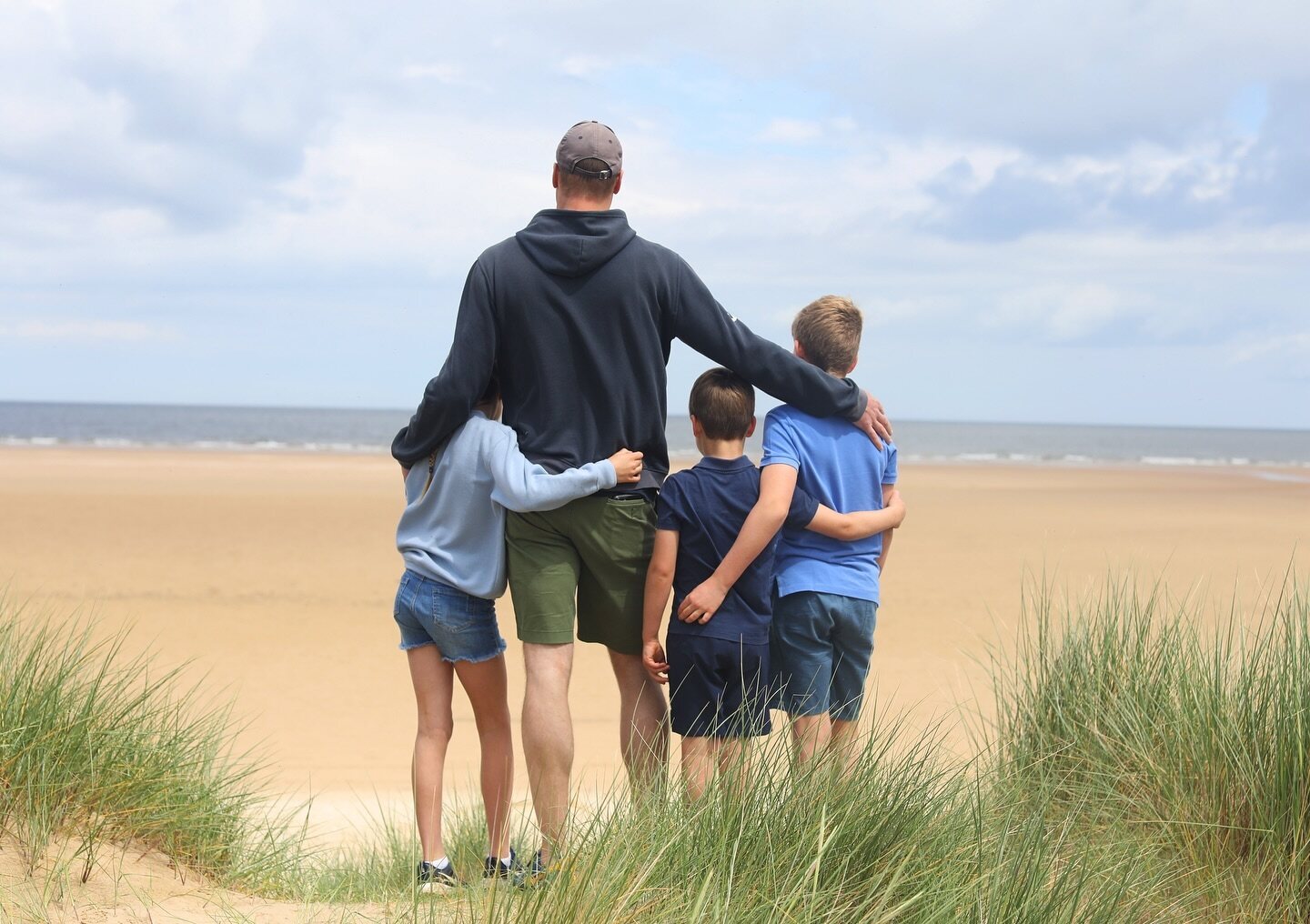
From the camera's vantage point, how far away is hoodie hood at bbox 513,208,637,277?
3074mm

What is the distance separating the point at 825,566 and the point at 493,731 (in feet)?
3.60

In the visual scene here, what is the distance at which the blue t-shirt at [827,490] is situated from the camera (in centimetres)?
333

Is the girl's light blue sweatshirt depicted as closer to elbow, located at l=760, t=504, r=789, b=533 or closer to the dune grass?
elbow, located at l=760, t=504, r=789, b=533

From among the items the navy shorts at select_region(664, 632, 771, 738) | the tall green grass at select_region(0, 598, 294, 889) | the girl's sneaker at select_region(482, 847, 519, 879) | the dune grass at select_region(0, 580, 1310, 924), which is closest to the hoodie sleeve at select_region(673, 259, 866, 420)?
the navy shorts at select_region(664, 632, 771, 738)

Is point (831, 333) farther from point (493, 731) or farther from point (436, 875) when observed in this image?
point (436, 875)

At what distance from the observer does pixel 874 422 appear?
3.44 metres

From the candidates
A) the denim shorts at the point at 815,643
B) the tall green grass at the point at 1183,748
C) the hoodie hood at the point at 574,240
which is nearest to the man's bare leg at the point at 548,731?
the denim shorts at the point at 815,643

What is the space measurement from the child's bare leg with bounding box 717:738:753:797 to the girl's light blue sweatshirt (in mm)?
778

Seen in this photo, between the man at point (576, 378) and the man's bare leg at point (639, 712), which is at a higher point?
the man at point (576, 378)

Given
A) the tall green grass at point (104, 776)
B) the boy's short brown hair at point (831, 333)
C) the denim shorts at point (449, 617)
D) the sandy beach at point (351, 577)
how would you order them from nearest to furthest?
1. the tall green grass at point (104, 776)
2. the denim shorts at point (449, 617)
3. the boy's short brown hair at point (831, 333)
4. the sandy beach at point (351, 577)

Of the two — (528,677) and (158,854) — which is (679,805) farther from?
(158,854)

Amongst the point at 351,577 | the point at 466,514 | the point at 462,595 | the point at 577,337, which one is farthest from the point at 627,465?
the point at 351,577

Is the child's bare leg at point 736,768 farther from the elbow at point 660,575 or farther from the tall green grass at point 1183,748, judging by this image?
the tall green grass at point 1183,748

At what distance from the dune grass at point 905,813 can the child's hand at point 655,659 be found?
0.40 metres
